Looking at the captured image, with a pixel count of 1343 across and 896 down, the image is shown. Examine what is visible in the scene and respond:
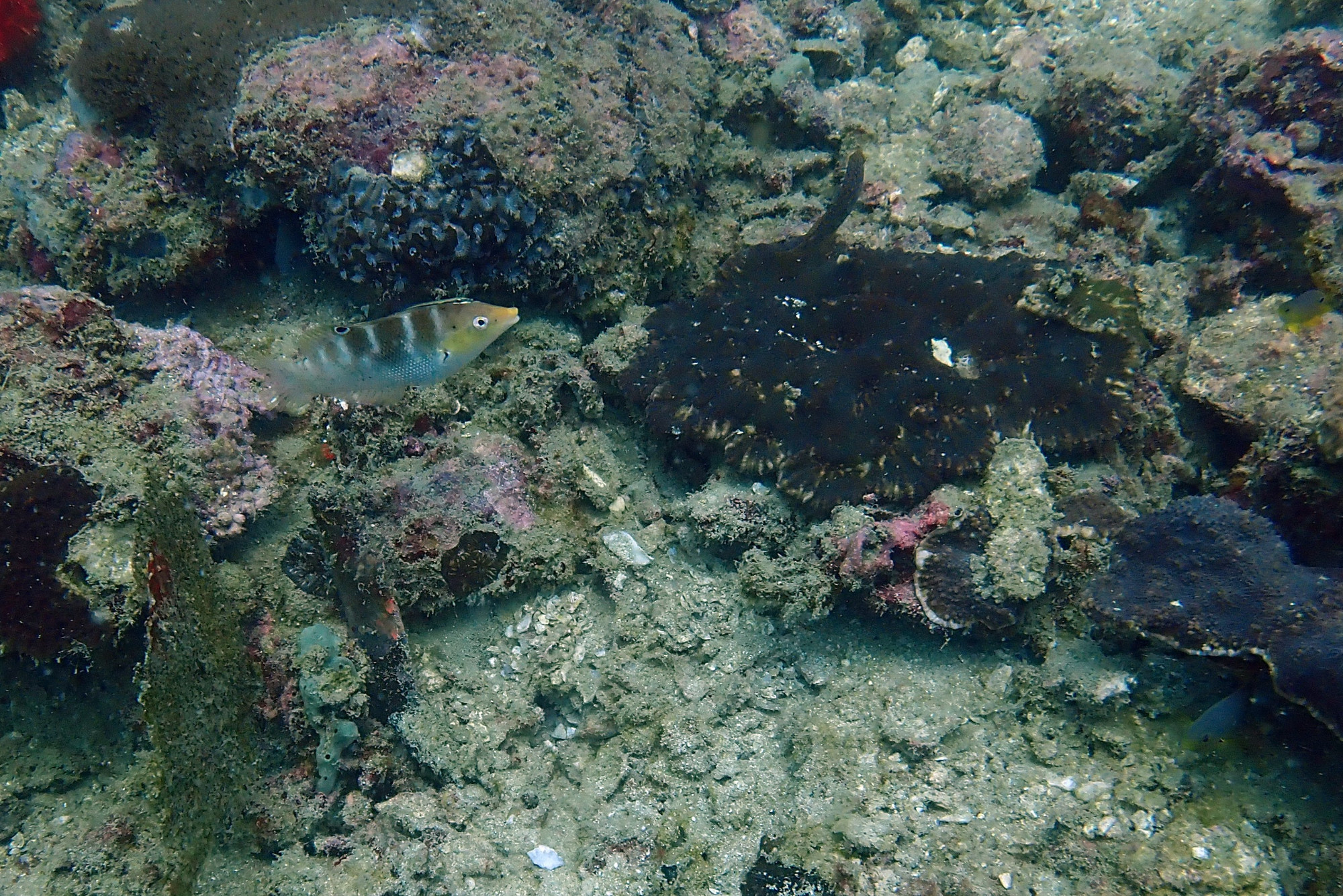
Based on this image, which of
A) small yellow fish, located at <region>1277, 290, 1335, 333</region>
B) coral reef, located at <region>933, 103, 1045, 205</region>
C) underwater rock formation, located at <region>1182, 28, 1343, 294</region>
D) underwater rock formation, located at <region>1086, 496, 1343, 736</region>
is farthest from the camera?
coral reef, located at <region>933, 103, 1045, 205</region>

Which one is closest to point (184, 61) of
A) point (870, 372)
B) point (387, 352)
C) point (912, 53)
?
point (387, 352)

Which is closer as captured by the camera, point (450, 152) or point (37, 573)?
point (37, 573)

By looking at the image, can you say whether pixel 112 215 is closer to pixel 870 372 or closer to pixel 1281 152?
pixel 870 372

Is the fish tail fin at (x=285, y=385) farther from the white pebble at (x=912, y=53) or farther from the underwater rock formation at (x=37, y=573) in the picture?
the white pebble at (x=912, y=53)

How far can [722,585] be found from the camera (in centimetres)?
414

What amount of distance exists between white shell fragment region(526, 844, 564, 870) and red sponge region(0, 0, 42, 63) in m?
8.00

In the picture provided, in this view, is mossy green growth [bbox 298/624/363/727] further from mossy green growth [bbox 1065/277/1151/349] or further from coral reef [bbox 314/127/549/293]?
mossy green growth [bbox 1065/277/1151/349]

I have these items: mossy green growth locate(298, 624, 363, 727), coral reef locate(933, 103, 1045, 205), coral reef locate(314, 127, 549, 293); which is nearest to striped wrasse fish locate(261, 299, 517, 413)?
coral reef locate(314, 127, 549, 293)

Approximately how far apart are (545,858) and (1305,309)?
551 cm

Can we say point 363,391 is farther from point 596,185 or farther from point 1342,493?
point 1342,493

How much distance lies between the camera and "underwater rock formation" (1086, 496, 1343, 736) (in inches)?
108

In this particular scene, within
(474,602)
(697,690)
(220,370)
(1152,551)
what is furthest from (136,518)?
(1152,551)

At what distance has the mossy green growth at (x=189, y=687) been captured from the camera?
289cm

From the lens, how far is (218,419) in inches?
152
